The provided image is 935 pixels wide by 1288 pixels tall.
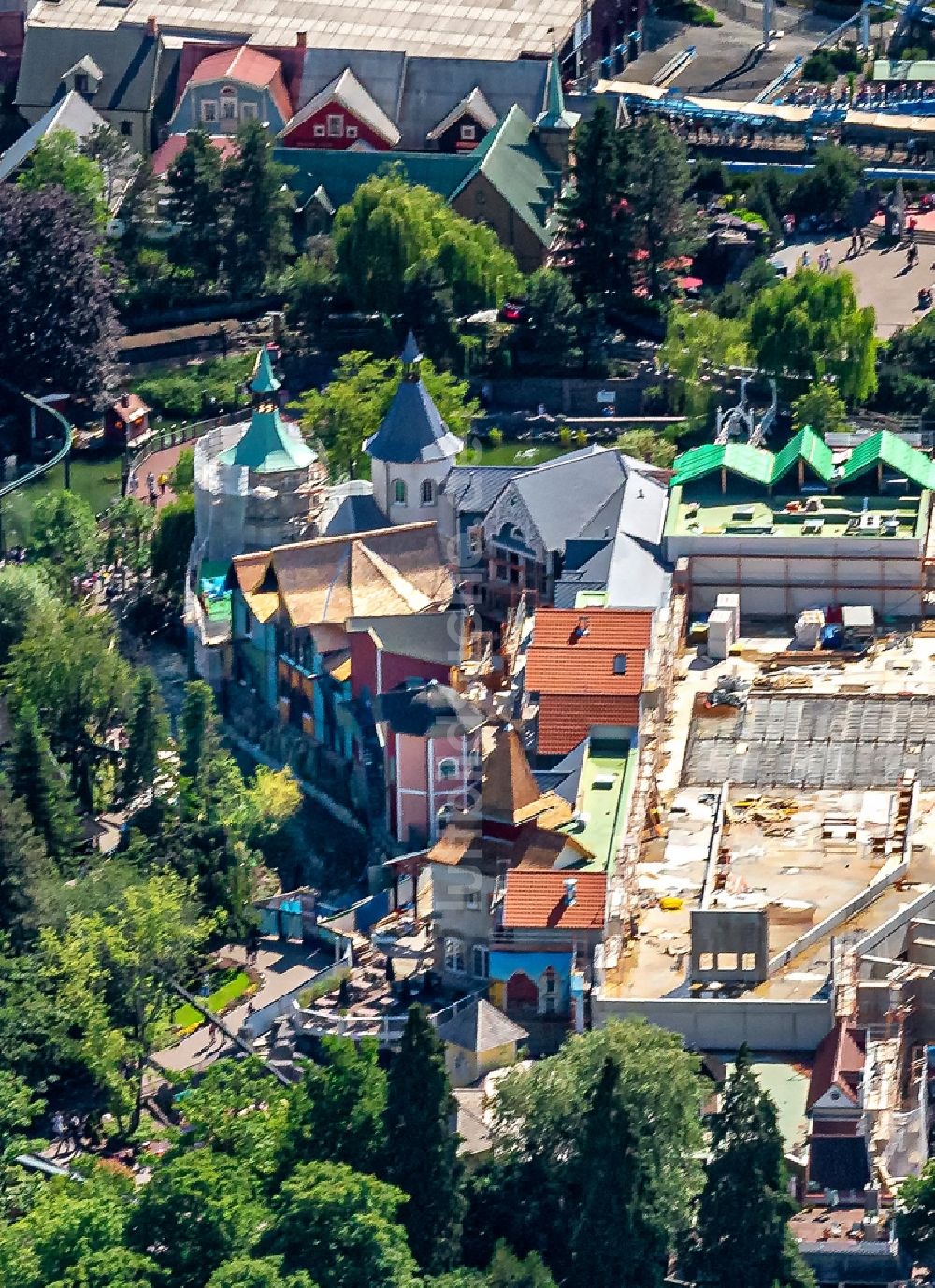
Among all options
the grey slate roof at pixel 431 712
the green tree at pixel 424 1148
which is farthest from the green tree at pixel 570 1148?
the grey slate roof at pixel 431 712

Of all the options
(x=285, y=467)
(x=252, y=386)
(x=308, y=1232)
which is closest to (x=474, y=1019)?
(x=308, y=1232)

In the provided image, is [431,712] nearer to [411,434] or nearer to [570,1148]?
[411,434]

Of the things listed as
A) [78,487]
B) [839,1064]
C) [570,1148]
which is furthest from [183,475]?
[570,1148]

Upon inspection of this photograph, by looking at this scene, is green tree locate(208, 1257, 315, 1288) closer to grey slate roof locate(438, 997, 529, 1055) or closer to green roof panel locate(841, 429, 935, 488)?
grey slate roof locate(438, 997, 529, 1055)

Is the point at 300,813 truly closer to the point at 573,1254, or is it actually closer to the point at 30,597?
the point at 30,597

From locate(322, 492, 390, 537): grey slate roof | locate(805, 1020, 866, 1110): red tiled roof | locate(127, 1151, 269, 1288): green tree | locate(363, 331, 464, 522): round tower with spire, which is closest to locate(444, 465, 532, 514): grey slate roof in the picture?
locate(363, 331, 464, 522): round tower with spire

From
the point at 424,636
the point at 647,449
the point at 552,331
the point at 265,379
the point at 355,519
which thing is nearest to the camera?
the point at 424,636
